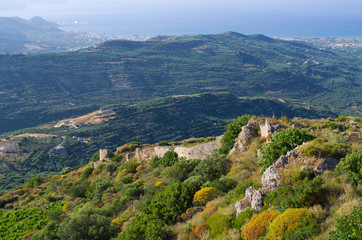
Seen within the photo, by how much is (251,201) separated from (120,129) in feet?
239

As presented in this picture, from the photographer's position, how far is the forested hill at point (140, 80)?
114 meters

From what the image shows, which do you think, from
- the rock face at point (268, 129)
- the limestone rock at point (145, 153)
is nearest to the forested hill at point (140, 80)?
the limestone rock at point (145, 153)

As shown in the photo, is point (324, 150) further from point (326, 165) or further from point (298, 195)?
point (298, 195)

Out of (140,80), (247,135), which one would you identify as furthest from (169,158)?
(140,80)

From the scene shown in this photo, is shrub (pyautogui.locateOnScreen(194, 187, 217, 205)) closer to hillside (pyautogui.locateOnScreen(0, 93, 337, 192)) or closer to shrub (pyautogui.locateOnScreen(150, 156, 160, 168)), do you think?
shrub (pyautogui.locateOnScreen(150, 156, 160, 168))

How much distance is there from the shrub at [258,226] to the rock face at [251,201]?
3.11 feet

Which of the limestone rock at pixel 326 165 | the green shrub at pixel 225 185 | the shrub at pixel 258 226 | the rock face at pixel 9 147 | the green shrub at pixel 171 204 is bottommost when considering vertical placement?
the rock face at pixel 9 147

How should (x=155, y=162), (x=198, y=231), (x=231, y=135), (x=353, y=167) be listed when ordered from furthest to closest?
1. (x=155, y=162)
2. (x=231, y=135)
3. (x=198, y=231)
4. (x=353, y=167)

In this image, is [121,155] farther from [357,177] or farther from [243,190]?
[357,177]

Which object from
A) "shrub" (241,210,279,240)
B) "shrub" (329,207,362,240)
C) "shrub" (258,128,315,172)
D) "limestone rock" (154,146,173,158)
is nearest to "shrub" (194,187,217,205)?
"shrub" (258,128,315,172)

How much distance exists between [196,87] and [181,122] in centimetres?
6190

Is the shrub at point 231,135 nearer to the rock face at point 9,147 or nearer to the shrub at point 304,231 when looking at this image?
the shrub at point 304,231

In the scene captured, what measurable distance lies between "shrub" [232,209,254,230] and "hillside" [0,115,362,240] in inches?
1.2

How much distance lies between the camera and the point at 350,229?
537 cm
